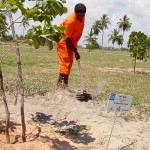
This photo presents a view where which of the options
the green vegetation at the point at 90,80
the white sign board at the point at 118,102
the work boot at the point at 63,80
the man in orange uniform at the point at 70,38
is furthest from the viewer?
the green vegetation at the point at 90,80

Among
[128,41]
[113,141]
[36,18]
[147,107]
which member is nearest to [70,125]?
[113,141]

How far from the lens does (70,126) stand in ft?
19.6

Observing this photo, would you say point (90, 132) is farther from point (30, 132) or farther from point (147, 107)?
point (147, 107)

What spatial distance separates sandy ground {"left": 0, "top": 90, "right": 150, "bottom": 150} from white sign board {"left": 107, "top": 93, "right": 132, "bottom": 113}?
62 cm

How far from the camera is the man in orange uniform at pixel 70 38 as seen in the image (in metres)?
7.41

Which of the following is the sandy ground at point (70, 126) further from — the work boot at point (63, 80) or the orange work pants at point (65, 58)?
the orange work pants at point (65, 58)

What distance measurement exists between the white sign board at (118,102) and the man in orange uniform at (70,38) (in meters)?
2.49

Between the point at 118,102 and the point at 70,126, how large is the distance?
1.24 meters

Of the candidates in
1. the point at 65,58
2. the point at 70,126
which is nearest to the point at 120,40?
the point at 65,58

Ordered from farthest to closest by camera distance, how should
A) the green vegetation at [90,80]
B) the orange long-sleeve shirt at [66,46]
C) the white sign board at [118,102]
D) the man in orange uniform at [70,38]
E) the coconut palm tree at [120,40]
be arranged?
the coconut palm tree at [120,40]
the green vegetation at [90,80]
the orange long-sleeve shirt at [66,46]
the man in orange uniform at [70,38]
the white sign board at [118,102]

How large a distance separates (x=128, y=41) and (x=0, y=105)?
14071 millimetres

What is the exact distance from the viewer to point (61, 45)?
776cm

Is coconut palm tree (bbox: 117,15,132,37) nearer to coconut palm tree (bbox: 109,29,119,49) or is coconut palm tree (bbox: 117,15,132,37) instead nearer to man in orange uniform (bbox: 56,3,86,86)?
coconut palm tree (bbox: 109,29,119,49)

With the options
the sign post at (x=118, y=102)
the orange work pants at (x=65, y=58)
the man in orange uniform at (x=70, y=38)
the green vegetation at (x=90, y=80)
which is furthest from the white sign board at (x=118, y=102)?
the orange work pants at (x=65, y=58)
